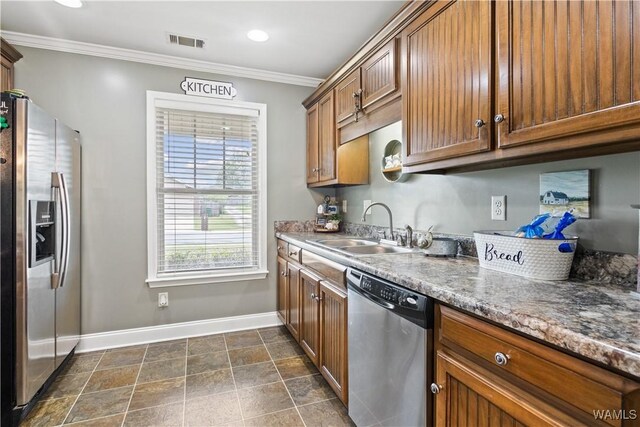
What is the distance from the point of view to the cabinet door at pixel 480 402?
2.55 ft

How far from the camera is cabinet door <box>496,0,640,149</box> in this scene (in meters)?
0.86

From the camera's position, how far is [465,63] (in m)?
1.36

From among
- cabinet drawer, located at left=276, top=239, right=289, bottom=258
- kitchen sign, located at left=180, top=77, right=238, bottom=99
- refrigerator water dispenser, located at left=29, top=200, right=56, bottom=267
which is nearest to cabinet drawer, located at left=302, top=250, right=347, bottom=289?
cabinet drawer, located at left=276, top=239, right=289, bottom=258

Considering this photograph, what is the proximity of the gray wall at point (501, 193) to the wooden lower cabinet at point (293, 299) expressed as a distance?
830 mm

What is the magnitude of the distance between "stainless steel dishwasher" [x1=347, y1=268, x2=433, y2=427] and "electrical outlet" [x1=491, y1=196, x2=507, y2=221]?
712 millimetres

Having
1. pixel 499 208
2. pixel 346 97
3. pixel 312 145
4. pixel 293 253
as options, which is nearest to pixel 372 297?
pixel 499 208

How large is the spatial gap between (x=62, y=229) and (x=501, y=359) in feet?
8.66

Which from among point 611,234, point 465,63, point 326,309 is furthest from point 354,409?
point 465,63

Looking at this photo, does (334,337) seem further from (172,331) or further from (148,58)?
(148,58)

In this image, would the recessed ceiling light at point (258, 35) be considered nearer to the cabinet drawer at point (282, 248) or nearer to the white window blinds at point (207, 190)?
the white window blinds at point (207, 190)

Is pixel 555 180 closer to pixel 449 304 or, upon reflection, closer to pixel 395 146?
pixel 449 304

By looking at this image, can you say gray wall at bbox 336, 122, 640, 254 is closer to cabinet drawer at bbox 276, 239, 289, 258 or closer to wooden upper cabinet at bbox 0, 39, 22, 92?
cabinet drawer at bbox 276, 239, 289, 258

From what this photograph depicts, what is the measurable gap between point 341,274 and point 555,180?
1095 mm

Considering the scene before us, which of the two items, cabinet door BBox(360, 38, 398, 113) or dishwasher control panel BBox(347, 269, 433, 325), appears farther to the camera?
cabinet door BBox(360, 38, 398, 113)
